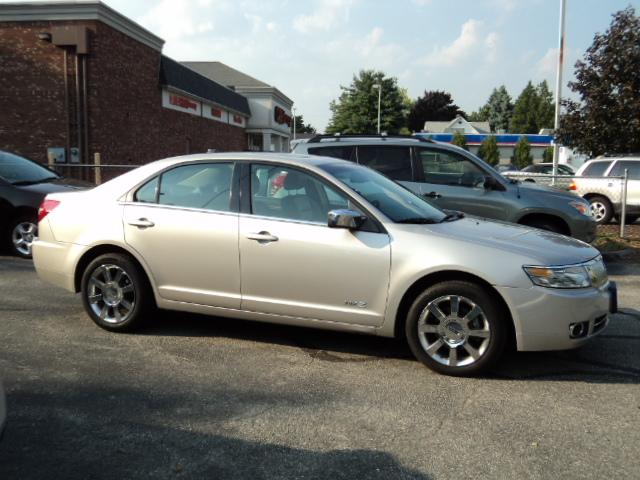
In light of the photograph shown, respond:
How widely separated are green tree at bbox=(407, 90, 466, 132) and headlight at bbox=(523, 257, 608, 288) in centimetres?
9884

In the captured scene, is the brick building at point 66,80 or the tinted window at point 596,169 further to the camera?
the brick building at point 66,80

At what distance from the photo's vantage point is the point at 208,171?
5.19 metres

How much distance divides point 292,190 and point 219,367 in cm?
151

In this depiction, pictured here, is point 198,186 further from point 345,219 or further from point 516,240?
point 516,240

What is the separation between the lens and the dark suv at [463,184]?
8469 mm

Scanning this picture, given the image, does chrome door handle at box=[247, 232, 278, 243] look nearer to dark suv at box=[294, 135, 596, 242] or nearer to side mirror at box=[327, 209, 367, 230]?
side mirror at box=[327, 209, 367, 230]

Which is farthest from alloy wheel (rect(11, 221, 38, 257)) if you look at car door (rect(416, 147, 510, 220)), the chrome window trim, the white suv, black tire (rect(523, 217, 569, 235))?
the white suv

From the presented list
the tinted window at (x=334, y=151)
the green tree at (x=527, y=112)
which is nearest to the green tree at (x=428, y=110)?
the green tree at (x=527, y=112)

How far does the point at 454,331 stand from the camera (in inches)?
168

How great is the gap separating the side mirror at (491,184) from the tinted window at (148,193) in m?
5.00

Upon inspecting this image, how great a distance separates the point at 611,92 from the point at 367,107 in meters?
61.9

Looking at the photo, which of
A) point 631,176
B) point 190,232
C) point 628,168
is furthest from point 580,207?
point 628,168

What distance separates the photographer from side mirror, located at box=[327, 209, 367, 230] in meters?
4.41

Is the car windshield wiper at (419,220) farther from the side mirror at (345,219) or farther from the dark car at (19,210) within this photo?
Answer: the dark car at (19,210)
